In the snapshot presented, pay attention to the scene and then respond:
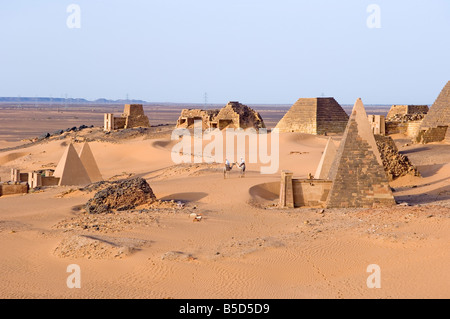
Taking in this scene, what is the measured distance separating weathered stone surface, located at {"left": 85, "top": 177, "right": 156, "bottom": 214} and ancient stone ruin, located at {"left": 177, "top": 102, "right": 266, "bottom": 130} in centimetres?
2285

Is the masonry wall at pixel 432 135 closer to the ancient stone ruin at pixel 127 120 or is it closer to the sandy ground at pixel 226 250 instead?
the sandy ground at pixel 226 250

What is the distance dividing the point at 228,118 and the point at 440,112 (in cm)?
1379

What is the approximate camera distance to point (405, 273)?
8930 millimetres

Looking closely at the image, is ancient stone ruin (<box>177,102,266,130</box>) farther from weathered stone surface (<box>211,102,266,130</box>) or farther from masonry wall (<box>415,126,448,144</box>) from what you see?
masonry wall (<box>415,126,448,144</box>)

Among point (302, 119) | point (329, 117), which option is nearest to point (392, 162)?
point (329, 117)

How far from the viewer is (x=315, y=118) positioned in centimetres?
3697

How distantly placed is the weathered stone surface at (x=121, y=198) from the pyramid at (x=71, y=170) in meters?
5.15

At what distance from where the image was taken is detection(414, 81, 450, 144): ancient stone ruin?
2955 centimetres

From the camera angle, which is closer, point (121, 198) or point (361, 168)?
point (361, 168)

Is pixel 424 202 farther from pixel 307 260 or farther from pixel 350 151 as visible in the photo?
pixel 307 260

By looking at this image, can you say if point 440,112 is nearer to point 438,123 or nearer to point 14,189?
point 438,123

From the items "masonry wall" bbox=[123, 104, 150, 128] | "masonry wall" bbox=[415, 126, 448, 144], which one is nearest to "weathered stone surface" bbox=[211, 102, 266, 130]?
"masonry wall" bbox=[123, 104, 150, 128]
